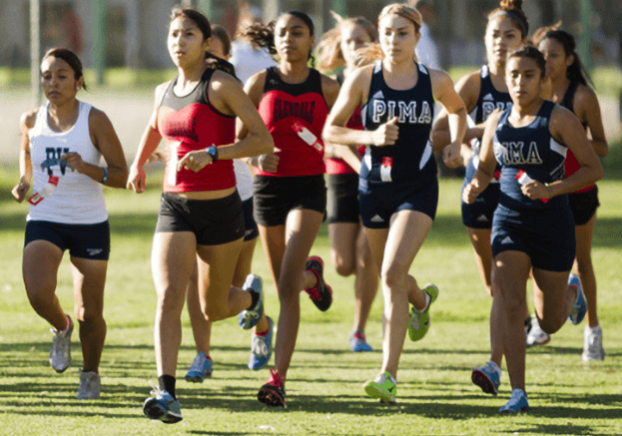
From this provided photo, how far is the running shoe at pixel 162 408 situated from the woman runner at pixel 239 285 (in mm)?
1499

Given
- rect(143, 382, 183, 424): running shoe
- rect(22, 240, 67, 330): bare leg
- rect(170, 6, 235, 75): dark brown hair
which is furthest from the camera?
rect(22, 240, 67, 330): bare leg

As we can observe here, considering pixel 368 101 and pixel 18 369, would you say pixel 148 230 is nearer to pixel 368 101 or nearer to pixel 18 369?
pixel 18 369

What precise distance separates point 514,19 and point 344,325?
3.68 m

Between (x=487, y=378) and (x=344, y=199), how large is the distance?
2.53 m

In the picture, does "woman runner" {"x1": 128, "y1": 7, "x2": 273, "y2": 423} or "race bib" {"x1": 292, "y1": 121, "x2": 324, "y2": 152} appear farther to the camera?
"race bib" {"x1": 292, "y1": 121, "x2": 324, "y2": 152}

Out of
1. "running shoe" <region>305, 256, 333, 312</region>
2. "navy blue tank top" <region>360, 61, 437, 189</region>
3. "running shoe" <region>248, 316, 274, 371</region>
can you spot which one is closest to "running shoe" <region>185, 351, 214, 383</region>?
"running shoe" <region>248, 316, 274, 371</region>

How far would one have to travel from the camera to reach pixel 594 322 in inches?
309

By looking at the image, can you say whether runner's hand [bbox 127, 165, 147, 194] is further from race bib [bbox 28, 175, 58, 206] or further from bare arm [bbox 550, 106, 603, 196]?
bare arm [bbox 550, 106, 603, 196]

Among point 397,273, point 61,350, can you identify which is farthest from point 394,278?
point 61,350

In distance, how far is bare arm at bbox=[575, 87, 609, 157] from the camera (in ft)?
24.0

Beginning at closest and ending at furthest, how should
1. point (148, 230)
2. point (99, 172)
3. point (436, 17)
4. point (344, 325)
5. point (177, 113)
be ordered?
point (177, 113) < point (99, 172) < point (344, 325) < point (148, 230) < point (436, 17)

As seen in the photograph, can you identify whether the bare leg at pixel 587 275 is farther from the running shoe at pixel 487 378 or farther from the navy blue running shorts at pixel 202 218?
the navy blue running shorts at pixel 202 218

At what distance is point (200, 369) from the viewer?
7.11 m

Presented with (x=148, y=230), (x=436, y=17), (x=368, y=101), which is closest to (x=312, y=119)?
(x=368, y=101)
